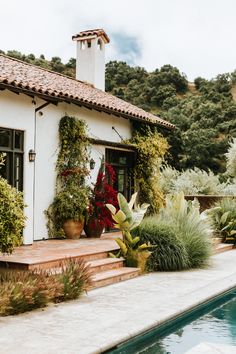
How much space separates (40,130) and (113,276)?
5173mm

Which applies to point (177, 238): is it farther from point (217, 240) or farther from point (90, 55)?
point (90, 55)

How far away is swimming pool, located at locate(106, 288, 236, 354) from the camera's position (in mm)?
6250

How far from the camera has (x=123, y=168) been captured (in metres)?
18.0

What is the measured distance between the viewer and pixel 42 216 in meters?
13.8

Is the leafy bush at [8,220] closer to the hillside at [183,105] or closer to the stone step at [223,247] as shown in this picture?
the stone step at [223,247]

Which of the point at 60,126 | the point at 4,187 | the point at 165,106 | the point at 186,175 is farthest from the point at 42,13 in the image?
the point at 165,106

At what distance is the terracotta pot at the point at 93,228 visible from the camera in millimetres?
14586

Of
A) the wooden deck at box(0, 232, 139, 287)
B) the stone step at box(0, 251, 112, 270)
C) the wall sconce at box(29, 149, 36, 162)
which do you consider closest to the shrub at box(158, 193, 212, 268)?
the wooden deck at box(0, 232, 139, 287)

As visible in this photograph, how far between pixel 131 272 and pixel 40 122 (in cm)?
507

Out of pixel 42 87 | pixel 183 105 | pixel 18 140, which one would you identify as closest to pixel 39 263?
pixel 18 140

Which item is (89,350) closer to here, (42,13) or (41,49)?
(42,13)

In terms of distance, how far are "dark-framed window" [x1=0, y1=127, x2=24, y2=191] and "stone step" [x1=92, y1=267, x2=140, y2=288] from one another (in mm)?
3447

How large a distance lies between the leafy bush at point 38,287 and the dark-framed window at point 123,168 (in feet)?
27.8

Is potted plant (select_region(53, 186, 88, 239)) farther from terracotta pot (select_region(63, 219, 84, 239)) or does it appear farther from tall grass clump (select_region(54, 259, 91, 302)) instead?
tall grass clump (select_region(54, 259, 91, 302))
